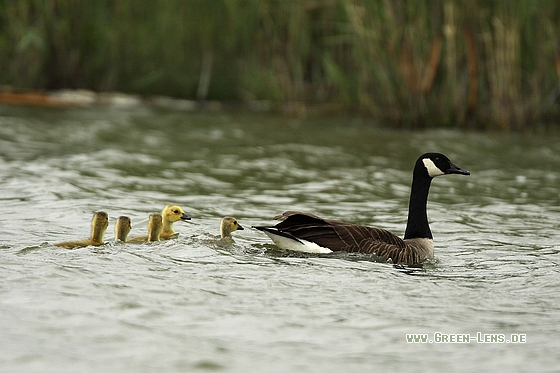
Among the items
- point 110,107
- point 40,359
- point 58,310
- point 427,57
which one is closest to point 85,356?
point 40,359

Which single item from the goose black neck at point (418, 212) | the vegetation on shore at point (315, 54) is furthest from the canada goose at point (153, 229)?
the vegetation on shore at point (315, 54)

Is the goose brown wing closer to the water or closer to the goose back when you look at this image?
the goose back

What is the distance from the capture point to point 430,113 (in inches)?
583

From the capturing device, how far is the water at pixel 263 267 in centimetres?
498

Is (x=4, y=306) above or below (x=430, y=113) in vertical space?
below

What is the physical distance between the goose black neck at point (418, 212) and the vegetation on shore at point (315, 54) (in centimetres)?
622

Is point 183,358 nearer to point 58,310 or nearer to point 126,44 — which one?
point 58,310

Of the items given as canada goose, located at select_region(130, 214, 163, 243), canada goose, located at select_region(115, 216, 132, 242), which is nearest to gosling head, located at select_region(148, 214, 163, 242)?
canada goose, located at select_region(130, 214, 163, 243)

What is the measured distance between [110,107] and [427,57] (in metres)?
6.50

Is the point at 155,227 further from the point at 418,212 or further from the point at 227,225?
the point at 418,212

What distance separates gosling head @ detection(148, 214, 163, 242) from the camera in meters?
7.68

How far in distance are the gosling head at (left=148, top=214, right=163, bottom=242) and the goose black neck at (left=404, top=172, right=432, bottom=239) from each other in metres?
2.16

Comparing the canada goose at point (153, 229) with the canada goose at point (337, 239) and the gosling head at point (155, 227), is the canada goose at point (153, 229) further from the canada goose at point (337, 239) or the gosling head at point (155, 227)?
the canada goose at point (337, 239)

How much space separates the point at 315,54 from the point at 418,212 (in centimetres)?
940
